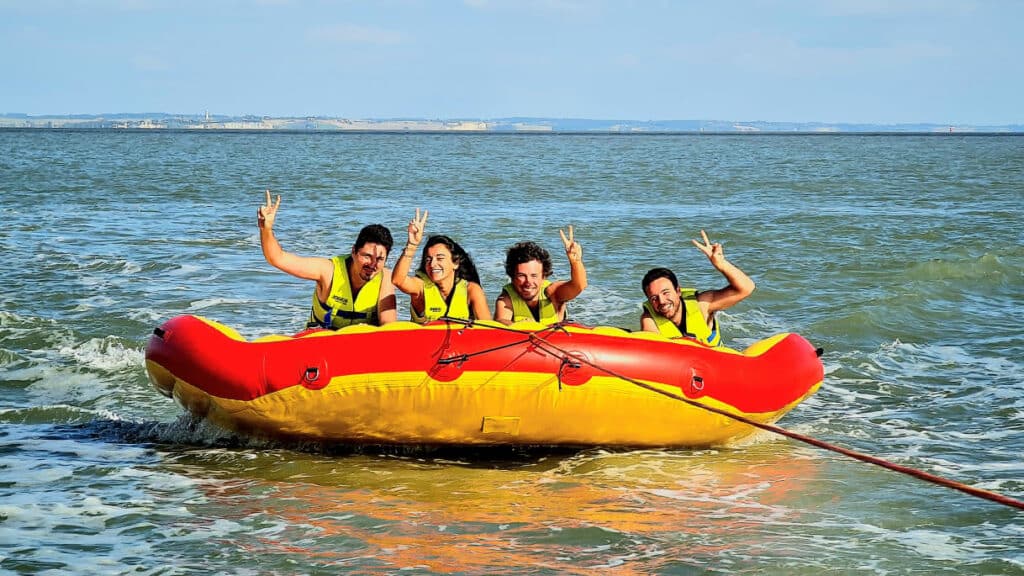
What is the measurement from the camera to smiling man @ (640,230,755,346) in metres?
6.25

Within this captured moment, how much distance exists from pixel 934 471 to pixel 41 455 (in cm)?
452

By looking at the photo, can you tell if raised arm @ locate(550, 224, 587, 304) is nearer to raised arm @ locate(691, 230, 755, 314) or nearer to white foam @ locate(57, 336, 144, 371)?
raised arm @ locate(691, 230, 755, 314)

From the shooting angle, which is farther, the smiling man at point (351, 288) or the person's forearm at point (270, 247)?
the smiling man at point (351, 288)

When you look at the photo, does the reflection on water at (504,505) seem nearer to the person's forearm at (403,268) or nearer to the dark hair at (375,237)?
the person's forearm at (403,268)

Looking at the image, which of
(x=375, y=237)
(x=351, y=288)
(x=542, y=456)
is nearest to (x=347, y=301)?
(x=351, y=288)

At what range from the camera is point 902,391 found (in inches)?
313

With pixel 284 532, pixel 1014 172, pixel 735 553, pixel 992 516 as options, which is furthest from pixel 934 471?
pixel 1014 172

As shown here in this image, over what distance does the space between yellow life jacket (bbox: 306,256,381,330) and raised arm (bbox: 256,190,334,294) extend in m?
0.05

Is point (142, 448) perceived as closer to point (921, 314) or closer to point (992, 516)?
point (992, 516)

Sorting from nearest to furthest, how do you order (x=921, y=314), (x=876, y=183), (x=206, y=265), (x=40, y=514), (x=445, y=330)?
(x=40, y=514)
(x=445, y=330)
(x=921, y=314)
(x=206, y=265)
(x=876, y=183)

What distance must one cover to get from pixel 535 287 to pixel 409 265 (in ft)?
2.20

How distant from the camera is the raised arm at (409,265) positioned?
5.85 meters

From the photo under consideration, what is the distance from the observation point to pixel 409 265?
5.95 meters

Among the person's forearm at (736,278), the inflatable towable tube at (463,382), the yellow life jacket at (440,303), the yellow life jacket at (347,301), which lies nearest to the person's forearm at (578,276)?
the inflatable towable tube at (463,382)
